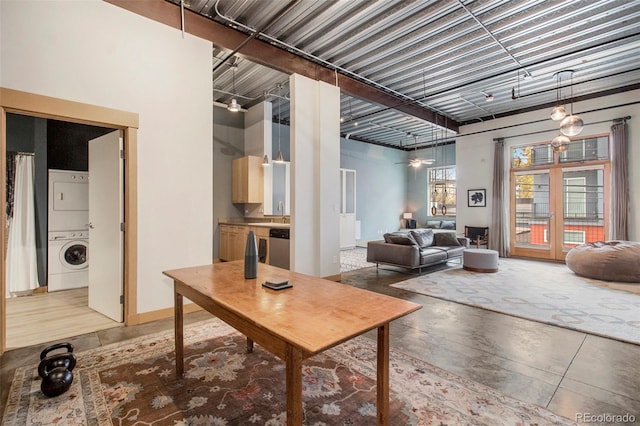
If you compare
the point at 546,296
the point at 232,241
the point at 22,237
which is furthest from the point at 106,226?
the point at 546,296

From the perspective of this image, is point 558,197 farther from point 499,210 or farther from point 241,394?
point 241,394

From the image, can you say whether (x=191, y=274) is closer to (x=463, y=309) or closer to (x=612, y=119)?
(x=463, y=309)

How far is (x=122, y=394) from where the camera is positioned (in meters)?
2.03

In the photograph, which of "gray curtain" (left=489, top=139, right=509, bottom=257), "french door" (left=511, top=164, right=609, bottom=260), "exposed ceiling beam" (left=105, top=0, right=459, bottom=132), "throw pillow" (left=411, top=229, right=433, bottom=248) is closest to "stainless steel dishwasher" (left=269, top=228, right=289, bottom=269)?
"exposed ceiling beam" (left=105, top=0, right=459, bottom=132)

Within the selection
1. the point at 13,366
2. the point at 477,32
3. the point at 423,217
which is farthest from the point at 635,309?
the point at 423,217

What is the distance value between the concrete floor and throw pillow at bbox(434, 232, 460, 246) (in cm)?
322

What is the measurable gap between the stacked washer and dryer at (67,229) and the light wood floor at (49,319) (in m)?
0.33

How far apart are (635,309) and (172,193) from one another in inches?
233

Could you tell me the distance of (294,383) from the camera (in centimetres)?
124

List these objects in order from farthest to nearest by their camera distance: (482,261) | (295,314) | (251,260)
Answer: (482,261), (251,260), (295,314)

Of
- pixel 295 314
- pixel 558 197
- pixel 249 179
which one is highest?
pixel 249 179

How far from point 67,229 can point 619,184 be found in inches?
405

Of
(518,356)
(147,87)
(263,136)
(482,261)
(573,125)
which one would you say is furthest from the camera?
(263,136)

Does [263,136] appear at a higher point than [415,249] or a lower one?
higher
